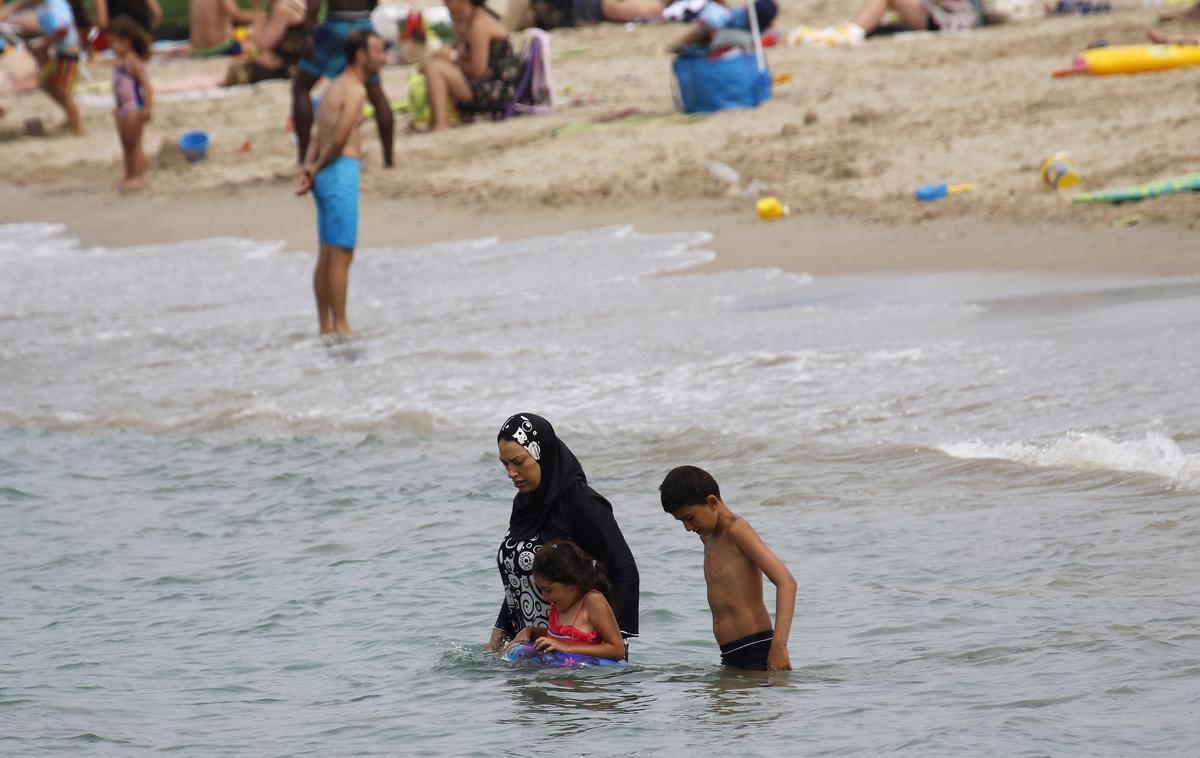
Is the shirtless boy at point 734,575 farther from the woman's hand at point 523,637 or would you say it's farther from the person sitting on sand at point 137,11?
the person sitting on sand at point 137,11

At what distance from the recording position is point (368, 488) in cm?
783

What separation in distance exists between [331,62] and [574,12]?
1004cm

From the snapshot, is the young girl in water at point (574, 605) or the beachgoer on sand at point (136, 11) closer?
the young girl in water at point (574, 605)

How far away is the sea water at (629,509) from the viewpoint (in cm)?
488

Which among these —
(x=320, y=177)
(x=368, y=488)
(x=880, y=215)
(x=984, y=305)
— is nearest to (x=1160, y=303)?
(x=984, y=305)

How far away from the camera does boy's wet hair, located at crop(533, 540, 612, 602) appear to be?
15.1 ft

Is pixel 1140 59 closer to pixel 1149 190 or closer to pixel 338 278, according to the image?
pixel 1149 190

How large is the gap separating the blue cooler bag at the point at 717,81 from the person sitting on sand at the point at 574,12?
7.44 m

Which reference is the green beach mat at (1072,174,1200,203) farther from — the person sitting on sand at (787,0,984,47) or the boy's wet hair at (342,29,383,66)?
the person sitting on sand at (787,0,984,47)

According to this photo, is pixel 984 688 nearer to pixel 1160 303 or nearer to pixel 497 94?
pixel 1160 303

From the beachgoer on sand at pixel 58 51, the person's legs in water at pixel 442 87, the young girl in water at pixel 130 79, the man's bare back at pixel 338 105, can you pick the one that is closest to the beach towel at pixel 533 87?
the person's legs in water at pixel 442 87

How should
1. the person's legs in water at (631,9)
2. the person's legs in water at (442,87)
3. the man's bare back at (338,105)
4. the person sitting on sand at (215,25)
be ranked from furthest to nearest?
the person sitting on sand at (215,25) → the person's legs in water at (631,9) → the person's legs in water at (442,87) → the man's bare back at (338,105)

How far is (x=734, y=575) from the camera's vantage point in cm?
487

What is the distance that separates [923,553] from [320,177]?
562 cm
